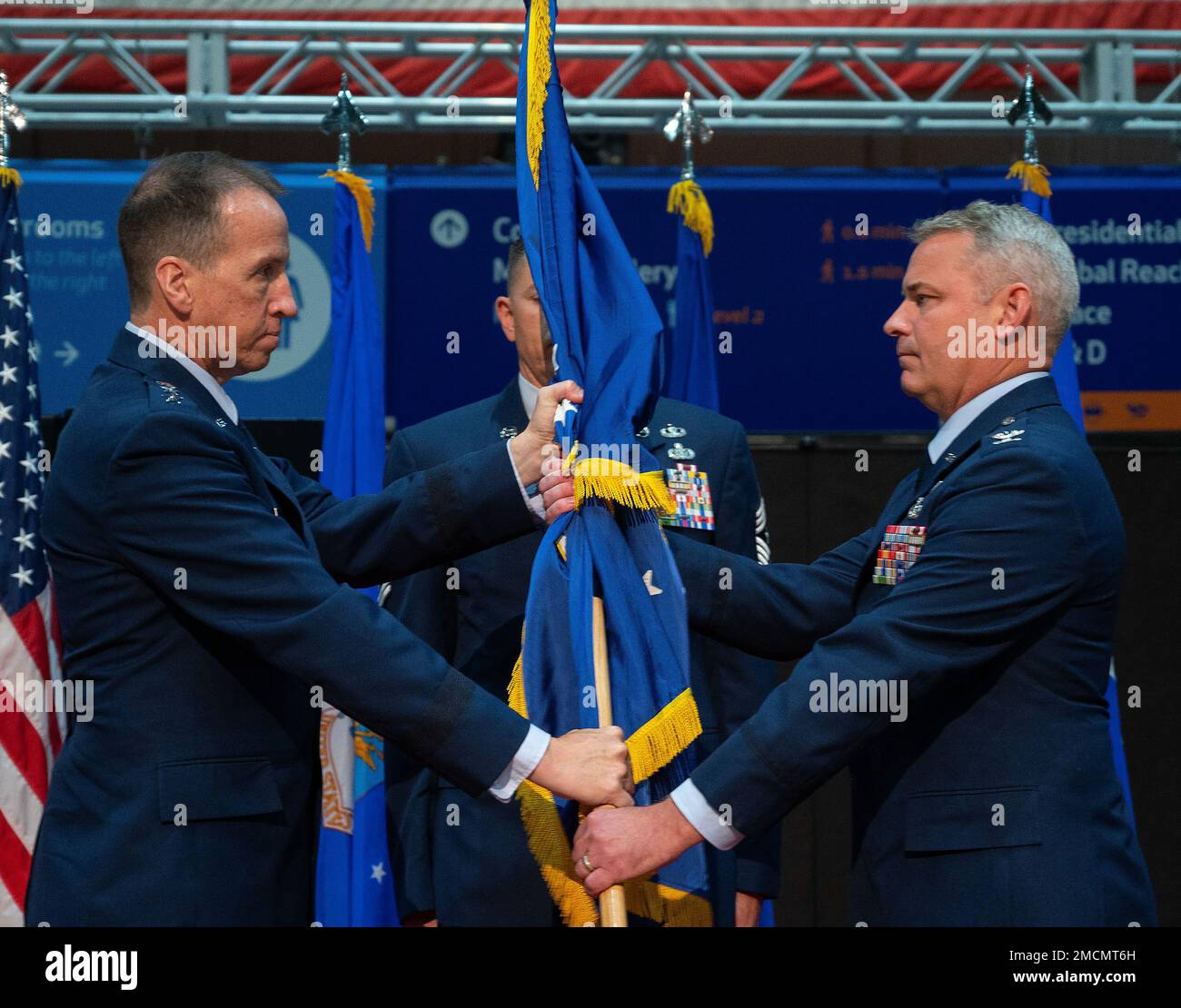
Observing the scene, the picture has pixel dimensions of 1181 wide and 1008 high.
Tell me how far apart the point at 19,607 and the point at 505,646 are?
1.60 m

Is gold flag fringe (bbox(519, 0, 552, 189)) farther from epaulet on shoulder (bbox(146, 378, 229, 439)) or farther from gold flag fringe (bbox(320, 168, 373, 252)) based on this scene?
gold flag fringe (bbox(320, 168, 373, 252))

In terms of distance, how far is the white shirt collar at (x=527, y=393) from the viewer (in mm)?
2939

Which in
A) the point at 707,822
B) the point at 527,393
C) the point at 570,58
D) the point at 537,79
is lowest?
the point at 707,822

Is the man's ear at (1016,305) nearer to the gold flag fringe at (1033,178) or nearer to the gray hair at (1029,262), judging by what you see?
the gray hair at (1029,262)

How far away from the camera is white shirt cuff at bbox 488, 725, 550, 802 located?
7.14 ft

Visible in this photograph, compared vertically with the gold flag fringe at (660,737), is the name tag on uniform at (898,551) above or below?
above

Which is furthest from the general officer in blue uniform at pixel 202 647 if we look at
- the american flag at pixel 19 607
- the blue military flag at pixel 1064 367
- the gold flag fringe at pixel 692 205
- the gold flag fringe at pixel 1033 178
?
the gold flag fringe at pixel 1033 178

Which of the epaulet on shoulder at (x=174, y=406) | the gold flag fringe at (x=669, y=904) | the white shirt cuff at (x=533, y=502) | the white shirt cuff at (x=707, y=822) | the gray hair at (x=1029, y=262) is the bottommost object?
the gold flag fringe at (x=669, y=904)

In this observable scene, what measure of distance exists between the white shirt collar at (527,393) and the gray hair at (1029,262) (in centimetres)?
90

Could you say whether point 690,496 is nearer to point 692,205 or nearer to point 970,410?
point 970,410

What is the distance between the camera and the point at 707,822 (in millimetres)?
2219

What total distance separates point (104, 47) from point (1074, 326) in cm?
330

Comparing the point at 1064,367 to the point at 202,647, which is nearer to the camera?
the point at 202,647

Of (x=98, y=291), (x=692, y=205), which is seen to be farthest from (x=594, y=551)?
(x=98, y=291)
